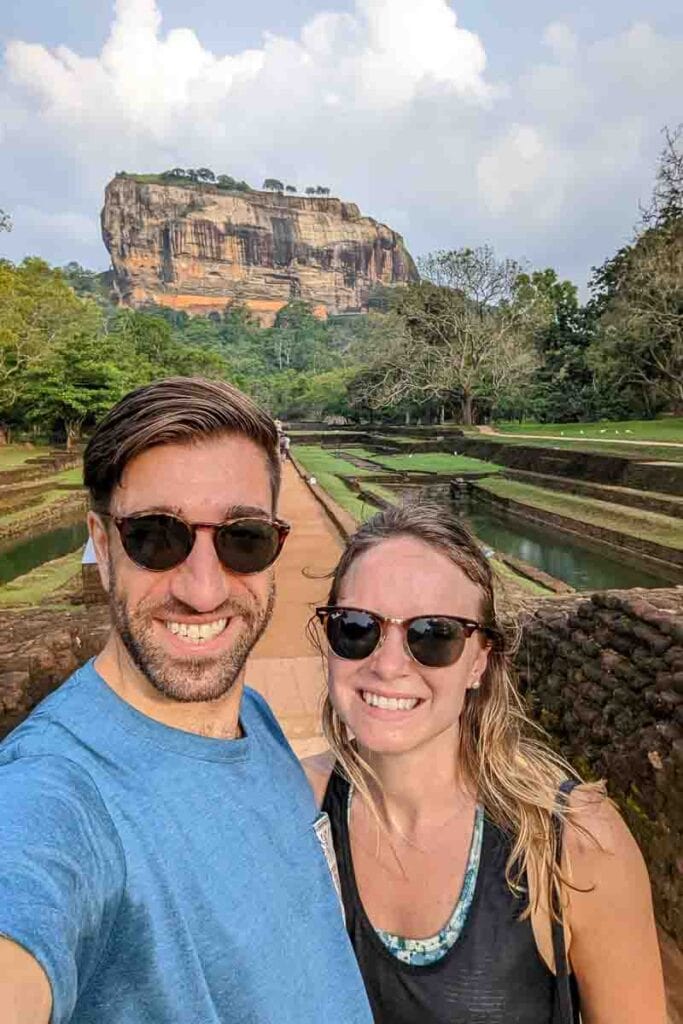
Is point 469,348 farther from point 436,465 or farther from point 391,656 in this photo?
point 391,656

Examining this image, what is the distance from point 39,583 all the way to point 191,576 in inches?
352

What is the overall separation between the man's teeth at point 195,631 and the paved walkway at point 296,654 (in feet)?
2.66

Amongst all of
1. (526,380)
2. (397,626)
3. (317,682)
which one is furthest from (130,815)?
(526,380)

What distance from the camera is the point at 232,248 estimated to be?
401ft

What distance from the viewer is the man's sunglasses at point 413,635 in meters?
1.34

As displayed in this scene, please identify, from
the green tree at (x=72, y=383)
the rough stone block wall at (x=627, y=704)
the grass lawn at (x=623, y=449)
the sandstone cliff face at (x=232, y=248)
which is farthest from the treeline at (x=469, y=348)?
the sandstone cliff face at (x=232, y=248)

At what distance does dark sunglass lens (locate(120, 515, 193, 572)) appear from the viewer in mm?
1074

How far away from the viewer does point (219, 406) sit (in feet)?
3.58

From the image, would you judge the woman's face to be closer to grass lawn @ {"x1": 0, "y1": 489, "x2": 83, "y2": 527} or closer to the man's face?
the man's face

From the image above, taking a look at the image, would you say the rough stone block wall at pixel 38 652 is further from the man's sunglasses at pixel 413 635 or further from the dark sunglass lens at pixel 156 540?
the dark sunglass lens at pixel 156 540

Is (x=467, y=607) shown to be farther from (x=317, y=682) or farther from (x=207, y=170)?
(x=207, y=170)

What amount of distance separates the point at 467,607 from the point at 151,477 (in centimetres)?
70

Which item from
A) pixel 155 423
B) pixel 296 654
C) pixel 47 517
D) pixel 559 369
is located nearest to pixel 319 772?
pixel 155 423

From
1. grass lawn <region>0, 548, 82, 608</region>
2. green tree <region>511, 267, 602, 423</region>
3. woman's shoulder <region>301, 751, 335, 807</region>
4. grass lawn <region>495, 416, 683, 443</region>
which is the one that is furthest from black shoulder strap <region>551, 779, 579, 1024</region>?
green tree <region>511, 267, 602, 423</region>
